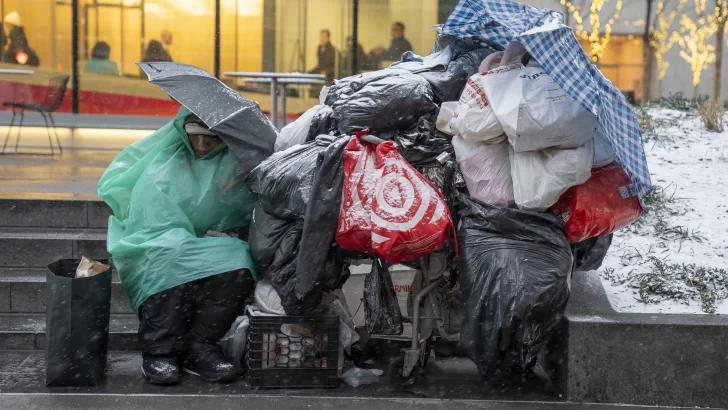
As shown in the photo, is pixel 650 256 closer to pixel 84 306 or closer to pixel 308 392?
pixel 308 392

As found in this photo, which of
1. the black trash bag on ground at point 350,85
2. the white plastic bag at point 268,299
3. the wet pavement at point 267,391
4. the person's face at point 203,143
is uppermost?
the black trash bag on ground at point 350,85

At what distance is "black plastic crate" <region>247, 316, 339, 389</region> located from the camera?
4.30 m

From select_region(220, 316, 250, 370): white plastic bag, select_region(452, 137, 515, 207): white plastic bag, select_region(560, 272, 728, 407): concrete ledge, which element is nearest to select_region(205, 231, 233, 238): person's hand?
select_region(220, 316, 250, 370): white plastic bag

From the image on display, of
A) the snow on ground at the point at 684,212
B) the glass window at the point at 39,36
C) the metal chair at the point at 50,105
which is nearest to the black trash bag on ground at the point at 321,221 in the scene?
the snow on ground at the point at 684,212

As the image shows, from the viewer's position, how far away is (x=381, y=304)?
4309 millimetres

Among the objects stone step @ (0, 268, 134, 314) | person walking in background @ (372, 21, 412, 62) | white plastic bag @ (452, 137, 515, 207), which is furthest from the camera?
person walking in background @ (372, 21, 412, 62)

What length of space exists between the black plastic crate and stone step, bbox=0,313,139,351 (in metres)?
0.92

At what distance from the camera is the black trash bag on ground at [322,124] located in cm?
460

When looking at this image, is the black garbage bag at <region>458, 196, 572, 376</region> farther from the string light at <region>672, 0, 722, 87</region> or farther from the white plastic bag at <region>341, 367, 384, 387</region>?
the string light at <region>672, 0, 722, 87</region>

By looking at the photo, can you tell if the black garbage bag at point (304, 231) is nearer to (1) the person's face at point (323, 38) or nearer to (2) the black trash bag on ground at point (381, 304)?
(2) the black trash bag on ground at point (381, 304)

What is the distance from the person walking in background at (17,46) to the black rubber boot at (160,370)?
10296 mm

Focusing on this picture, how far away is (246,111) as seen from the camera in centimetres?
463

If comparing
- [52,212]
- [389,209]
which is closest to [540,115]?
[389,209]

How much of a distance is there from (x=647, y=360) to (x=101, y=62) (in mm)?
11196
